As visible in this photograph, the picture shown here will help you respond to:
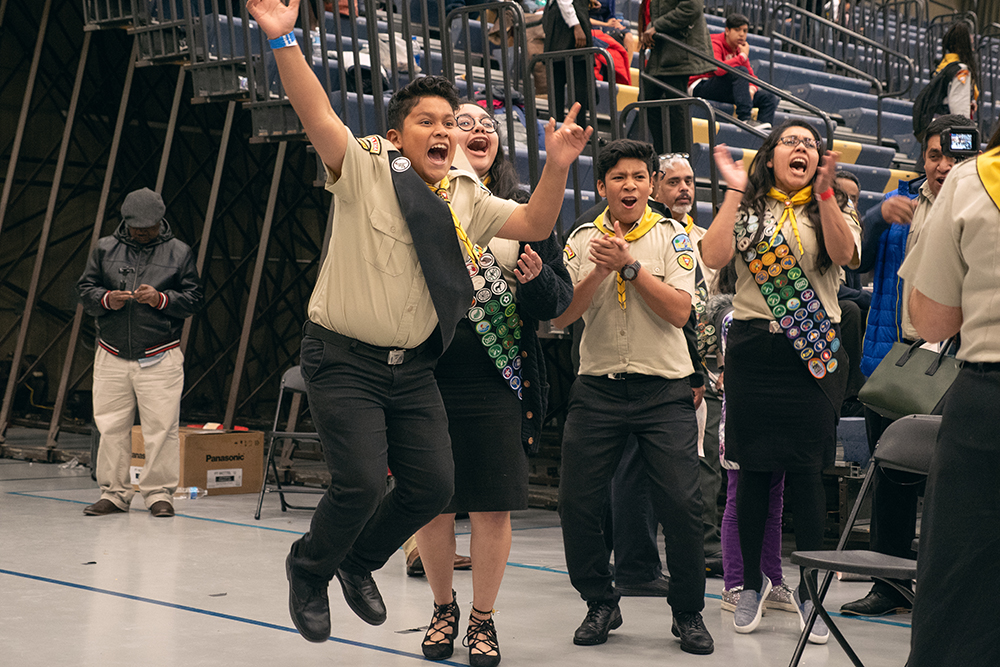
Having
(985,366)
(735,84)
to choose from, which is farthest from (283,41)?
(735,84)

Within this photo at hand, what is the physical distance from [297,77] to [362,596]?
143 centimetres

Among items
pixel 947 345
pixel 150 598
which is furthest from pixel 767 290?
pixel 150 598

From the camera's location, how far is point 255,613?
4117mm

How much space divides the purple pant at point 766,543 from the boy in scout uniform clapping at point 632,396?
0.48 metres

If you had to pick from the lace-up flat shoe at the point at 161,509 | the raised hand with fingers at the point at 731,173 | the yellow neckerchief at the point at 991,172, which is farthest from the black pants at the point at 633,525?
the lace-up flat shoe at the point at 161,509

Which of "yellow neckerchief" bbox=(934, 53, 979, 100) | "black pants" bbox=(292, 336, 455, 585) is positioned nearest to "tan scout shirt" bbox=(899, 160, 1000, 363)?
"black pants" bbox=(292, 336, 455, 585)

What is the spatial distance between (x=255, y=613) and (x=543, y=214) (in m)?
1.90

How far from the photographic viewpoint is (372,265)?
3049 mm

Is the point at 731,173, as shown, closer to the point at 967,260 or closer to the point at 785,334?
the point at 785,334

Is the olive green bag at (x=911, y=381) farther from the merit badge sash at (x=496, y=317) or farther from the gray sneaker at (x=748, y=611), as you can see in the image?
the merit badge sash at (x=496, y=317)

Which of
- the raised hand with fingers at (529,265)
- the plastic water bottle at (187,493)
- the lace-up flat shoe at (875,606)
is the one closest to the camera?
the raised hand with fingers at (529,265)

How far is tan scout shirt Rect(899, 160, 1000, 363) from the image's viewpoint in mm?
2119

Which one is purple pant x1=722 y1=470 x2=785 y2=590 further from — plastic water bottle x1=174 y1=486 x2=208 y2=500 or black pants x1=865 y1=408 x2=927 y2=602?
plastic water bottle x1=174 y1=486 x2=208 y2=500

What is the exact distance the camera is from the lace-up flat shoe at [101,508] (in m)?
6.40
